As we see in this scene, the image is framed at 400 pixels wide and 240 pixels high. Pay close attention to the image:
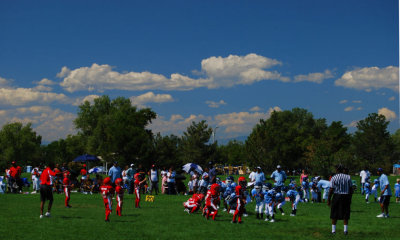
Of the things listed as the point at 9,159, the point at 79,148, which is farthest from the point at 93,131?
the point at 9,159

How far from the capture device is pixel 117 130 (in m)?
66.9

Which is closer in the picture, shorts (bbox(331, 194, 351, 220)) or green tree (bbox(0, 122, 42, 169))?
shorts (bbox(331, 194, 351, 220))

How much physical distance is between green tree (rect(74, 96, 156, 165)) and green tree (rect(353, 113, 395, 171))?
3954 centimetres

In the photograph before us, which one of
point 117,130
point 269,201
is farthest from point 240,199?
point 117,130

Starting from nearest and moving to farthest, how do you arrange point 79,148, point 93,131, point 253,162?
point 253,162, point 93,131, point 79,148

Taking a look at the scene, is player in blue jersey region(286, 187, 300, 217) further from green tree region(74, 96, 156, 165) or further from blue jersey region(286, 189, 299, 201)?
green tree region(74, 96, 156, 165)

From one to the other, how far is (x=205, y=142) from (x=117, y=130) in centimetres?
1502

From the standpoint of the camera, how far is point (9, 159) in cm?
11569

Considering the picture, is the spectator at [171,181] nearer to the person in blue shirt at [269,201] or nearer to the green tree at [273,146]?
the person in blue shirt at [269,201]

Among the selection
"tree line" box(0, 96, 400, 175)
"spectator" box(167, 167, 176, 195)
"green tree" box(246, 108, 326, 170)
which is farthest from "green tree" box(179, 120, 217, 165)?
"spectator" box(167, 167, 176, 195)

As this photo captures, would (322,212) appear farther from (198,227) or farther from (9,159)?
(9,159)

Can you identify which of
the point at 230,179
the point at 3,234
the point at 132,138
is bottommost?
the point at 3,234

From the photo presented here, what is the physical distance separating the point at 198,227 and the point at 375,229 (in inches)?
221

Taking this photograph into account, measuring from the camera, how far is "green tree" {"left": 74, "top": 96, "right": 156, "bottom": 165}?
6575cm
